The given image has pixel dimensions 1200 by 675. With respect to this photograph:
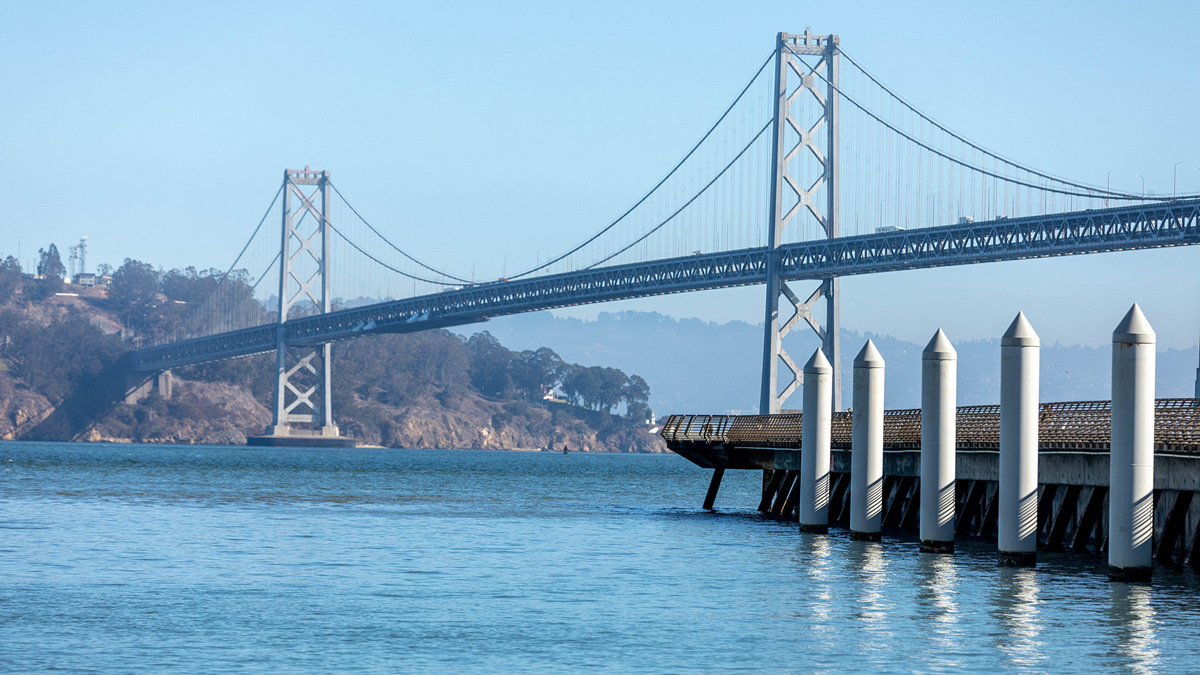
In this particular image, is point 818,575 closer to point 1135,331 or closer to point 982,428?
point 1135,331

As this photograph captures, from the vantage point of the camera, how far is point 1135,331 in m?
21.1

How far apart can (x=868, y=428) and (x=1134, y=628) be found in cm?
1063

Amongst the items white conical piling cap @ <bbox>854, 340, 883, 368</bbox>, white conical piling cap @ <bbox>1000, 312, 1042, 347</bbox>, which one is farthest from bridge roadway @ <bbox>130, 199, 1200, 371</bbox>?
white conical piling cap @ <bbox>1000, 312, 1042, 347</bbox>

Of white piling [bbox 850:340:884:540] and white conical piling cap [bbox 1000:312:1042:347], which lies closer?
white conical piling cap [bbox 1000:312:1042:347]

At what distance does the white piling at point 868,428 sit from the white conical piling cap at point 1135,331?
27.7 ft

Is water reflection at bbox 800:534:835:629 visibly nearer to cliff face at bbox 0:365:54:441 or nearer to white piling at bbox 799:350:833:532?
white piling at bbox 799:350:833:532

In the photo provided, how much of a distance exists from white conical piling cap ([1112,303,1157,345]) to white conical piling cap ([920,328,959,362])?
502 centimetres

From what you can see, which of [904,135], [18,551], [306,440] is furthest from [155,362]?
[18,551]

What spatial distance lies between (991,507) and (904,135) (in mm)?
64792

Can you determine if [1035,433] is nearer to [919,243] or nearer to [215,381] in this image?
[919,243]

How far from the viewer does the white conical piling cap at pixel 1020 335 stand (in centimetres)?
2367

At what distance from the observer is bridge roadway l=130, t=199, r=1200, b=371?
72750mm

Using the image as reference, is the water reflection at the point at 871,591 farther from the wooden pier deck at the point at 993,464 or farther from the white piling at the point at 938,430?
the wooden pier deck at the point at 993,464

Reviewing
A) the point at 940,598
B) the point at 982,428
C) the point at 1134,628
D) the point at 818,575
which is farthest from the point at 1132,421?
the point at 982,428
